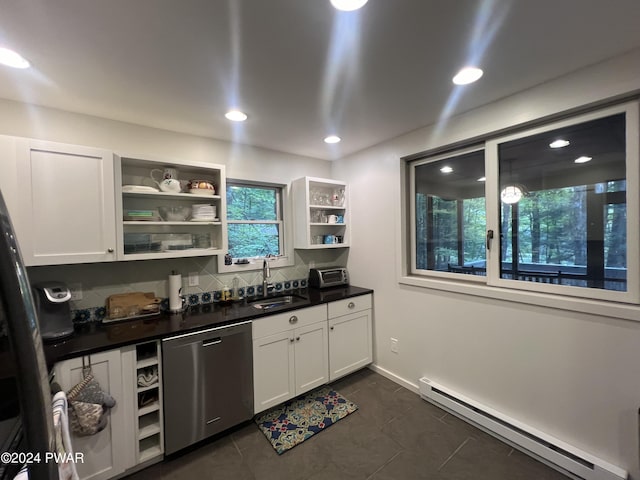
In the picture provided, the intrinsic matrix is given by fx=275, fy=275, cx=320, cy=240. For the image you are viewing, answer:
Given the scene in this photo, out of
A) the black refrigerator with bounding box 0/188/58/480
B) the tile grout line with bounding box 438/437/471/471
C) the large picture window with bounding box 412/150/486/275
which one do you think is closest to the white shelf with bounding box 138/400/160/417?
the black refrigerator with bounding box 0/188/58/480

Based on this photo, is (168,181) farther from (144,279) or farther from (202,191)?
(144,279)

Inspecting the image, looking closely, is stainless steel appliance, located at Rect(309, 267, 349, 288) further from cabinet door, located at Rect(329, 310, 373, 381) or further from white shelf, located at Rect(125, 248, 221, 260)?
white shelf, located at Rect(125, 248, 221, 260)

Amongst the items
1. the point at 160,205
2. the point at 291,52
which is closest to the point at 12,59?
the point at 160,205

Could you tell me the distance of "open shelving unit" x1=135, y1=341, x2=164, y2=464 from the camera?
1730 millimetres

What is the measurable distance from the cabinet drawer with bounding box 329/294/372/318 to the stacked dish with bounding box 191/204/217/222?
133 cm

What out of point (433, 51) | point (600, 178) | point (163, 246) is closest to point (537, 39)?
point (433, 51)

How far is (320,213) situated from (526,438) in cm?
250

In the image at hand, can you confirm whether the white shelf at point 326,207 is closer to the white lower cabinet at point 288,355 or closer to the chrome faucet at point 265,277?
the chrome faucet at point 265,277

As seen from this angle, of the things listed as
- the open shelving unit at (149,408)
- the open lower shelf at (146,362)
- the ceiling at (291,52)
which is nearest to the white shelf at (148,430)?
the open shelving unit at (149,408)

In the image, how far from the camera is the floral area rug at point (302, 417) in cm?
202

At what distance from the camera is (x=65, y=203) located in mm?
1730

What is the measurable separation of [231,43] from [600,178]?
2.23 metres

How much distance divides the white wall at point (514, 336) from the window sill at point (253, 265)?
2.98ft

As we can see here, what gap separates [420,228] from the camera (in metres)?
2.71
